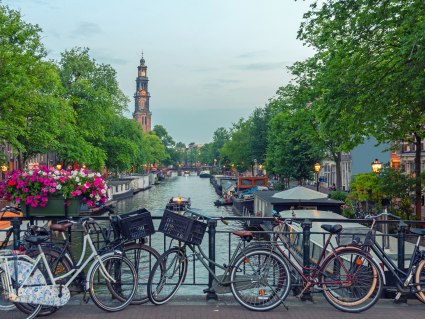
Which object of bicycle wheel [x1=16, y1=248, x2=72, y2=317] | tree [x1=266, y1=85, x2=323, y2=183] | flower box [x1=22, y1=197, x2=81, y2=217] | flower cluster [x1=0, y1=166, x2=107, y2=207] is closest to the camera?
bicycle wheel [x1=16, y1=248, x2=72, y2=317]

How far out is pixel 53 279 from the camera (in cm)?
724

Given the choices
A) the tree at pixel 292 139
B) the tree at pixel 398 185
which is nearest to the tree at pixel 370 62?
the tree at pixel 398 185

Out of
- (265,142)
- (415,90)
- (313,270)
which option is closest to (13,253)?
(313,270)

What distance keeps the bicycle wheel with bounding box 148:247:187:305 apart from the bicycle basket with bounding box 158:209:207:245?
25 centimetres

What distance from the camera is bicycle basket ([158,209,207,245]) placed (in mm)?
7785

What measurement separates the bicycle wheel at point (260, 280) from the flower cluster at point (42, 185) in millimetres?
2644

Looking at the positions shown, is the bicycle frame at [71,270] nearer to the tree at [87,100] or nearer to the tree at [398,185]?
the tree at [398,185]

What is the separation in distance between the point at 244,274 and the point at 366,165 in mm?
60521

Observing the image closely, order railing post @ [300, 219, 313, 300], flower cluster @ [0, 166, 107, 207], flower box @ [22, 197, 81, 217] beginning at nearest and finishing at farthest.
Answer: railing post @ [300, 219, 313, 300], flower cluster @ [0, 166, 107, 207], flower box @ [22, 197, 81, 217]

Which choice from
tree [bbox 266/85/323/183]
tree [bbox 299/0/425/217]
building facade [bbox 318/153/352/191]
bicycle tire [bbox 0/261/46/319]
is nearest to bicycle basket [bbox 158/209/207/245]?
bicycle tire [bbox 0/261/46/319]

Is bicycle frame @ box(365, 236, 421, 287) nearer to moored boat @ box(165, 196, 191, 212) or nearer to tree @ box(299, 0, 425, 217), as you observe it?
tree @ box(299, 0, 425, 217)

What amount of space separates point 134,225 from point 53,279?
1228 mm

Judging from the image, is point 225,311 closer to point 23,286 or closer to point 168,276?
point 168,276

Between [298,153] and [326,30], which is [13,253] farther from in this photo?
[298,153]
